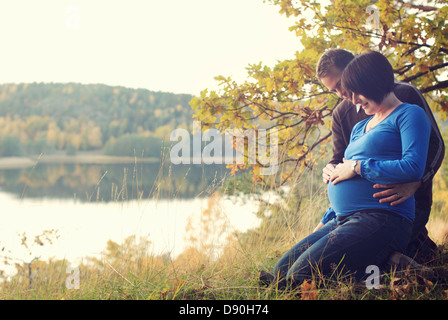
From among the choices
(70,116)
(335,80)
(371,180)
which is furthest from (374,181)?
(70,116)

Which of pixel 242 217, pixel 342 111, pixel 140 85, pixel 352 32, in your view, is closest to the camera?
pixel 342 111

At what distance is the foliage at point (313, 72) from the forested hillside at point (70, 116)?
118 ft

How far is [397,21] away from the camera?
11.5ft

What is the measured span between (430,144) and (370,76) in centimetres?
68

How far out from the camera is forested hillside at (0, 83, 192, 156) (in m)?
40.8

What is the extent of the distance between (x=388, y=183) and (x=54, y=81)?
50.9m

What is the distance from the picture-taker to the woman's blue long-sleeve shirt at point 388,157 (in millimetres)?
1862

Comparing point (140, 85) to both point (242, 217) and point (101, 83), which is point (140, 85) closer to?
point (101, 83)

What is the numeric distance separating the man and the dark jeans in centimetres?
31

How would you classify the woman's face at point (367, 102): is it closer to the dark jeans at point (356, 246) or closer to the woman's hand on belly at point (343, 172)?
the woman's hand on belly at point (343, 172)

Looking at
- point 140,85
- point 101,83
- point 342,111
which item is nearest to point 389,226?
point 342,111

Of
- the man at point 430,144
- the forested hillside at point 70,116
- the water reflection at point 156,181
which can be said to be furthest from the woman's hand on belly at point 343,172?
the forested hillside at point 70,116

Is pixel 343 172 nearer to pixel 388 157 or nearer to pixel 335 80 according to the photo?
pixel 388 157

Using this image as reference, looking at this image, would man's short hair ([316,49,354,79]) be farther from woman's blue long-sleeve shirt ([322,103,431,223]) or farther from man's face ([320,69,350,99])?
woman's blue long-sleeve shirt ([322,103,431,223])
